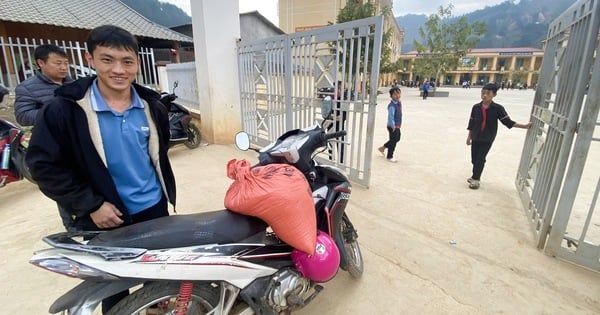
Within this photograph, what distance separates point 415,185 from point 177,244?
3.61 meters

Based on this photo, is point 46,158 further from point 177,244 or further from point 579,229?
point 579,229

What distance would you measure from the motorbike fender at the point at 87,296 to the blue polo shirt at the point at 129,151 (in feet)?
1.31

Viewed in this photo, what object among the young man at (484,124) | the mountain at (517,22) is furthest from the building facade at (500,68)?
the young man at (484,124)

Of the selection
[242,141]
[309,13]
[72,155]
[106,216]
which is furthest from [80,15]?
[309,13]

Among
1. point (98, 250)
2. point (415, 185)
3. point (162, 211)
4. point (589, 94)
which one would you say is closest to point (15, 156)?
point (162, 211)

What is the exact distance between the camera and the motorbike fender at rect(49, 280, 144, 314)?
109cm

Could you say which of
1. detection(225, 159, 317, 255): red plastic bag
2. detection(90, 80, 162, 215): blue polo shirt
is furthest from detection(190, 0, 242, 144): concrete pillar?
detection(225, 159, 317, 255): red plastic bag

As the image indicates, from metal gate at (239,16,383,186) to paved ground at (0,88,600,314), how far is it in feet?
2.88

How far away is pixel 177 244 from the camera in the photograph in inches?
48.5

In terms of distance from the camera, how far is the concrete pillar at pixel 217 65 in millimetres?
5551

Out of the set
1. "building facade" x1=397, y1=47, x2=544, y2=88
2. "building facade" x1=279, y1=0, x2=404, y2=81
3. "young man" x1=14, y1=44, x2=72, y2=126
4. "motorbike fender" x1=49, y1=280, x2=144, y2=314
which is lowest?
"motorbike fender" x1=49, y1=280, x2=144, y2=314

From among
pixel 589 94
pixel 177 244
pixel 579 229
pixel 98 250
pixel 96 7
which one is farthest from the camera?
pixel 96 7

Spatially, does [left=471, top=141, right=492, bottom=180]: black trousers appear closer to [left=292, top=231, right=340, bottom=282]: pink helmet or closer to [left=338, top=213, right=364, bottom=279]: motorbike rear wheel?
[left=338, top=213, right=364, bottom=279]: motorbike rear wheel

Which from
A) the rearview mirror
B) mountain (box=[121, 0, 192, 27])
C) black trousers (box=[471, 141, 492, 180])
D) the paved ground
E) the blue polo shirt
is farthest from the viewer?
mountain (box=[121, 0, 192, 27])
